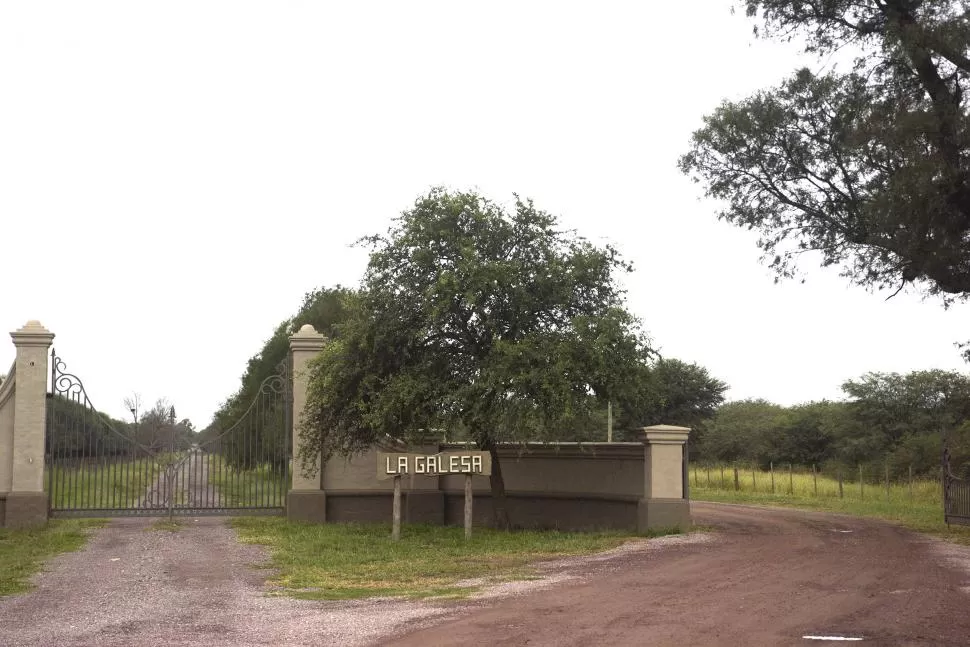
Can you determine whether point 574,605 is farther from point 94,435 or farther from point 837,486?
point 837,486

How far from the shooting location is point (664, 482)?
21172mm

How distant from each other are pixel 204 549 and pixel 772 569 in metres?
9.89

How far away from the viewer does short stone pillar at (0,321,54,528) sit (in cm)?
2200

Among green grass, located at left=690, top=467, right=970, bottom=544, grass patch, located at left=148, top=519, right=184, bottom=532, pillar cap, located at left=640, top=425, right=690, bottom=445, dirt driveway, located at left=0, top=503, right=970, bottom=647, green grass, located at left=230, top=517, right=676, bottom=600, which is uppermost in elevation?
pillar cap, located at left=640, top=425, right=690, bottom=445

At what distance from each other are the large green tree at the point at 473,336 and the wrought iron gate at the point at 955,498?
856 cm

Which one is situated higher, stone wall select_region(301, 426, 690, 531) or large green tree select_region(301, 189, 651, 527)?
large green tree select_region(301, 189, 651, 527)

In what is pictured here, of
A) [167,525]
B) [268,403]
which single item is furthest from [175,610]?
[268,403]

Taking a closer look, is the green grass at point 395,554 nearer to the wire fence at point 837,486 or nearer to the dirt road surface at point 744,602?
the dirt road surface at point 744,602

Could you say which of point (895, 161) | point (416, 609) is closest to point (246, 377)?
point (895, 161)

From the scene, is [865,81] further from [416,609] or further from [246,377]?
[246,377]

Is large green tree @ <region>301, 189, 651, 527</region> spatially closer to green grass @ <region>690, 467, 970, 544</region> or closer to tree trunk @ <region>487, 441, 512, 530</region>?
tree trunk @ <region>487, 441, 512, 530</region>

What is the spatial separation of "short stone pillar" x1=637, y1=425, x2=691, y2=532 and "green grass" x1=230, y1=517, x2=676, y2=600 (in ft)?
2.64

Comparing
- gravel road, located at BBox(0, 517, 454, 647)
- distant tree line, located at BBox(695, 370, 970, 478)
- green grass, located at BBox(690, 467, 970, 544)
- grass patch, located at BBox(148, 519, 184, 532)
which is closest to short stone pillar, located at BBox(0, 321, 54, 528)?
grass patch, located at BBox(148, 519, 184, 532)

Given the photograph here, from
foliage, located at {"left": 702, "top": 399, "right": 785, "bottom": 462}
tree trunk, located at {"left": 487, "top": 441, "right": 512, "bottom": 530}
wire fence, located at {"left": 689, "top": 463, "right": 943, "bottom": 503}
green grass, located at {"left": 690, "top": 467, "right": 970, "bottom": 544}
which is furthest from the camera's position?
foliage, located at {"left": 702, "top": 399, "right": 785, "bottom": 462}
